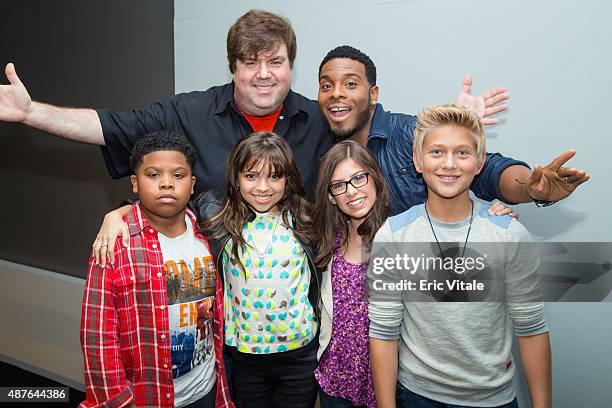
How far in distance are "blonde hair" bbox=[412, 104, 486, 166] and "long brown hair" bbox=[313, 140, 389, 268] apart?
216 mm

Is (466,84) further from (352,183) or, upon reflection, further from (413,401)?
(413,401)

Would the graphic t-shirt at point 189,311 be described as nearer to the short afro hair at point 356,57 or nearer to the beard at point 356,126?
the beard at point 356,126

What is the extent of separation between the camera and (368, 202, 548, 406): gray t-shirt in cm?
142

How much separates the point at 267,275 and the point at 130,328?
0.45 m

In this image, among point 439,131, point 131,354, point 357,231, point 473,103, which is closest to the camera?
point 439,131

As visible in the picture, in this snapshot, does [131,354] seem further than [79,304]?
No

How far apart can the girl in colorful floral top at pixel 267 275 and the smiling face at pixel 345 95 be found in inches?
10.7

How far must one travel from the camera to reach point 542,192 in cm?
151

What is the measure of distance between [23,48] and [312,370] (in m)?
3.27

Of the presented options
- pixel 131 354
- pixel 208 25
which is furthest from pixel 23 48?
pixel 131 354

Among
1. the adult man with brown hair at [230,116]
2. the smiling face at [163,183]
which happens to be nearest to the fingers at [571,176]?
the adult man with brown hair at [230,116]

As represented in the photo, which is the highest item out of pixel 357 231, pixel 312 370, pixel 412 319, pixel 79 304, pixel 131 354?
pixel 357 231

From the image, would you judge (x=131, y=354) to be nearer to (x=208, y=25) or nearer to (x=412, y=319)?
(x=412, y=319)

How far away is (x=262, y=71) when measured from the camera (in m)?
1.89
